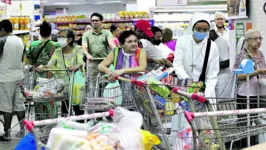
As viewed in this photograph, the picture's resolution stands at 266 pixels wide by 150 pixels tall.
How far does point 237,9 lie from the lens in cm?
725

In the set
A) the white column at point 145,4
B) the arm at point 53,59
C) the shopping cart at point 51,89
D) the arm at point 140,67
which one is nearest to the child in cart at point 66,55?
the arm at point 53,59

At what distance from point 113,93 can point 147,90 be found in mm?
1295

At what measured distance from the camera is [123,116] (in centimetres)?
295

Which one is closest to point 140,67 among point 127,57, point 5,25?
point 127,57

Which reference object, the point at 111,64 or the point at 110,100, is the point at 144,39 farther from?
the point at 110,100

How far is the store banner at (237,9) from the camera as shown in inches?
279

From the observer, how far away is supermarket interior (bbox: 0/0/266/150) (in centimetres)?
294

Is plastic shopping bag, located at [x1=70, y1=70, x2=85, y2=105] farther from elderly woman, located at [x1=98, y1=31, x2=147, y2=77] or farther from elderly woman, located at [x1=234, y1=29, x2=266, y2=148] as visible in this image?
elderly woman, located at [x1=234, y1=29, x2=266, y2=148]

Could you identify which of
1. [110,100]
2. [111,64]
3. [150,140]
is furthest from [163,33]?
[150,140]

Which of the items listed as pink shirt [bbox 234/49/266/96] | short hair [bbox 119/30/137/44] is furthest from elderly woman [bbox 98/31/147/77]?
pink shirt [bbox 234/49/266/96]

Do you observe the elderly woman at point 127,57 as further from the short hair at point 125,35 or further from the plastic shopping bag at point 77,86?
the plastic shopping bag at point 77,86

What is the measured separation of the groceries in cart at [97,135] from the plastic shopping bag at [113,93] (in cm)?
Result: 209

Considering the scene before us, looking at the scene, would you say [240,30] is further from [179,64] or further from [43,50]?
[43,50]

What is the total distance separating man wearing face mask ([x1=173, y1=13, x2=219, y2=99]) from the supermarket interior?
0.01 m
